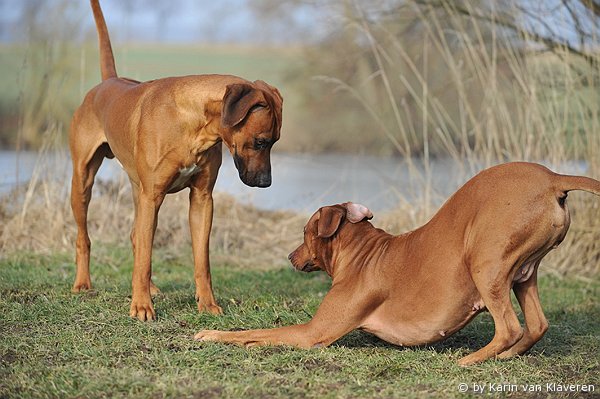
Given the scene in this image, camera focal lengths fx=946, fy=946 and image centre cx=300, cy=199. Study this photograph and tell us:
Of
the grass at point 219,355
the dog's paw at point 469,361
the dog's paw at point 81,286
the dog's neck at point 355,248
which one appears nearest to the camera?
the grass at point 219,355

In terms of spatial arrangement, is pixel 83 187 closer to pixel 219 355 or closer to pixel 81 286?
pixel 81 286

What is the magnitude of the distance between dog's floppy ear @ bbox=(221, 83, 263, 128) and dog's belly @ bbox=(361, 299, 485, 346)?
1.38m

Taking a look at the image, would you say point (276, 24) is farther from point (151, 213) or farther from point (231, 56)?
point (151, 213)

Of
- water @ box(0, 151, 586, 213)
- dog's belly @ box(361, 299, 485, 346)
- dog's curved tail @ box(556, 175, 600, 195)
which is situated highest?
dog's curved tail @ box(556, 175, 600, 195)

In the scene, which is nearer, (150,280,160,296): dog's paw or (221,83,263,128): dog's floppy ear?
(221,83,263,128): dog's floppy ear

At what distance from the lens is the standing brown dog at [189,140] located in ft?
18.6

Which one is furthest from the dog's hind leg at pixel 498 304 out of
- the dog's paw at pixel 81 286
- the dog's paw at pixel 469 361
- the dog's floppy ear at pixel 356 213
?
the dog's paw at pixel 81 286

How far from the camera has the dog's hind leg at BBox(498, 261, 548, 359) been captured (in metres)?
5.22

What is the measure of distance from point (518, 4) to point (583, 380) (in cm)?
502

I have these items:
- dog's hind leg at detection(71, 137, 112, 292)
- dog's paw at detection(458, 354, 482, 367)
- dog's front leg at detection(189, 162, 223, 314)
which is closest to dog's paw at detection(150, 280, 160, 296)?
dog's hind leg at detection(71, 137, 112, 292)

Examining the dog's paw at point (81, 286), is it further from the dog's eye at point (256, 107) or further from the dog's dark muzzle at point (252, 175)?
the dog's eye at point (256, 107)

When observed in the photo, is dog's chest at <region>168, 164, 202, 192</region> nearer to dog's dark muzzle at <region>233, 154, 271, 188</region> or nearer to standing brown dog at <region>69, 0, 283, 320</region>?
standing brown dog at <region>69, 0, 283, 320</region>

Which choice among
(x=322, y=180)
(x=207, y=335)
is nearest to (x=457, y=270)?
(x=207, y=335)

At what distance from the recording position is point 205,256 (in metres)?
6.34
